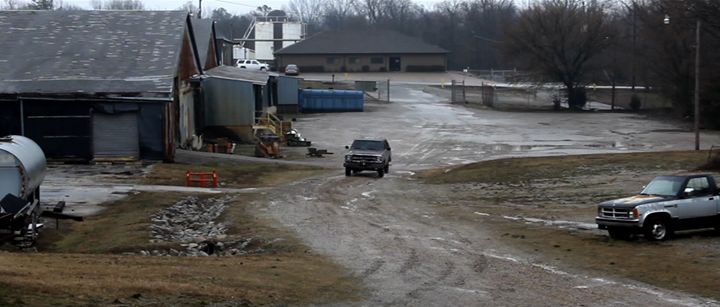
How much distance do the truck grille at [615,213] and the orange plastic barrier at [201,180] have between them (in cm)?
1849

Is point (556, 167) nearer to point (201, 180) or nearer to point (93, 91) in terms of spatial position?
point (201, 180)

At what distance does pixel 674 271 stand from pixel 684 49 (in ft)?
219

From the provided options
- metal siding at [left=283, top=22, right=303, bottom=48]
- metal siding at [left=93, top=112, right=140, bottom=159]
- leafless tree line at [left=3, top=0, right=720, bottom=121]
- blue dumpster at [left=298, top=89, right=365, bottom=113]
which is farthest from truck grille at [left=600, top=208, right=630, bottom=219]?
metal siding at [left=283, top=22, right=303, bottom=48]

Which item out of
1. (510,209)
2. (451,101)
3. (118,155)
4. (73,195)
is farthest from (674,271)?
(451,101)

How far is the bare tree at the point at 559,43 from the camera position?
96.8 m

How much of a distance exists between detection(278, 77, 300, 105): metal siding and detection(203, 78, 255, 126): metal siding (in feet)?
85.0

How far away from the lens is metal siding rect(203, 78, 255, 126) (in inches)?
2276

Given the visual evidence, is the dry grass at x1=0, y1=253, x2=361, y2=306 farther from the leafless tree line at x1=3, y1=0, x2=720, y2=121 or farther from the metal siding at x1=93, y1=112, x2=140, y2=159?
the leafless tree line at x1=3, y1=0, x2=720, y2=121

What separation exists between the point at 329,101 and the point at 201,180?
48535 millimetres

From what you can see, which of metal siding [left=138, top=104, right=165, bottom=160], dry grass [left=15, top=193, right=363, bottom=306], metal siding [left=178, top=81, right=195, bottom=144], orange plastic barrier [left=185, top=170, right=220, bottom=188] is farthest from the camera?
metal siding [left=178, top=81, right=195, bottom=144]

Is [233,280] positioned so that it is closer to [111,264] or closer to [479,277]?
[111,264]

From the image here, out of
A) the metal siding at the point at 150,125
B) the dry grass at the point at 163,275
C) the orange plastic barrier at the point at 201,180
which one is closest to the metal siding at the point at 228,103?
the metal siding at the point at 150,125

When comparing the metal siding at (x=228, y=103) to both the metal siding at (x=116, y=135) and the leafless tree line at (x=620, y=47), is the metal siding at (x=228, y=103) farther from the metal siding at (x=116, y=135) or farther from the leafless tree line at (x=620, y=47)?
the leafless tree line at (x=620, y=47)

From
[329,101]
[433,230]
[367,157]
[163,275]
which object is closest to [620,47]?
[329,101]
